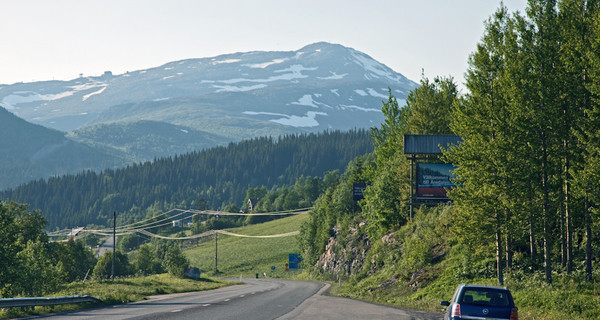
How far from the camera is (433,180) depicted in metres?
56.4

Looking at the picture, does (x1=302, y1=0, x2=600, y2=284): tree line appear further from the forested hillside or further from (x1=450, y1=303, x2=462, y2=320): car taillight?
(x1=450, y1=303, x2=462, y2=320): car taillight

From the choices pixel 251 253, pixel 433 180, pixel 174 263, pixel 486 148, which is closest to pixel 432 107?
pixel 433 180

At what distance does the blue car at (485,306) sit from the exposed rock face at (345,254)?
5183 centimetres

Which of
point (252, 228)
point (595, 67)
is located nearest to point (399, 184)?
point (595, 67)

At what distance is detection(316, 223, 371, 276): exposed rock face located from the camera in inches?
2926

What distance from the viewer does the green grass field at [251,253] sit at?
137 meters

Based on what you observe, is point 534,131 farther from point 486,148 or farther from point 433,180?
point 433,180

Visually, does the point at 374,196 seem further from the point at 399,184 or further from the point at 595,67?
the point at 595,67

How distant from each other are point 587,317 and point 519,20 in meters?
16.4

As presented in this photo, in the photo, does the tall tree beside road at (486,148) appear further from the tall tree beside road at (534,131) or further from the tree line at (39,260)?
the tree line at (39,260)

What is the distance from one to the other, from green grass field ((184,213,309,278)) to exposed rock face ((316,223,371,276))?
33.1 meters

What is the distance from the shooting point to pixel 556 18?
1330 inches

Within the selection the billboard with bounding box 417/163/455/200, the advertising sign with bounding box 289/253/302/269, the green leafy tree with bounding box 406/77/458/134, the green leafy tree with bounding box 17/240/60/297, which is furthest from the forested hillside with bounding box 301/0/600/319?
the advertising sign with bounding box 289/253/302/269

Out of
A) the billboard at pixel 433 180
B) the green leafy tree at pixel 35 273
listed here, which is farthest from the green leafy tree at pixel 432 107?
the green leafy tree at pixel 35 273
